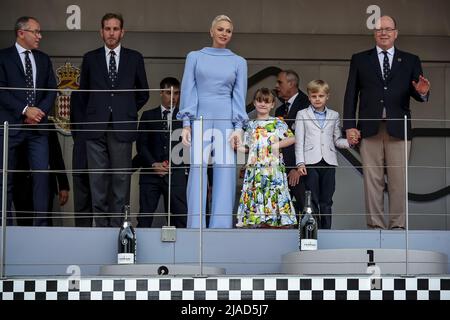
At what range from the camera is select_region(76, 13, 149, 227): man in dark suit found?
20.6ft

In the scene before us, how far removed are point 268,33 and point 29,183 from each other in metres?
2.18

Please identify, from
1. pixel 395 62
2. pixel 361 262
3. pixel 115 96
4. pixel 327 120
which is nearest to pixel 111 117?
pixel 115 96

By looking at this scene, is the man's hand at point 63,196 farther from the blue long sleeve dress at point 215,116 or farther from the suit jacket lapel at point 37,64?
the blue long sleeve dress at point 215,116

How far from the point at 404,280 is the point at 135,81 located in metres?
2.05

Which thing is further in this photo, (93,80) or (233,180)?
(93,80)

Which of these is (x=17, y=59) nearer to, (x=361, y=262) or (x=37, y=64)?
(x=37, y=64)

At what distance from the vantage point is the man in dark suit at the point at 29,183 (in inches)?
251

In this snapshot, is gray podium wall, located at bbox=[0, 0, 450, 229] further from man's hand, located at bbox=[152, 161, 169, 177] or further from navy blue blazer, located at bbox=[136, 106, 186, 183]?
man's hand, located at bbox=[152, 161, 169, 177]

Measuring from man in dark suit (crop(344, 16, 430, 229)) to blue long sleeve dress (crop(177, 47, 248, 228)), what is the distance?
0.57 meters

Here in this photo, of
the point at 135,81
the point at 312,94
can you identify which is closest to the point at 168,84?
the point at 135,81

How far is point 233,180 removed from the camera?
6.14 metres

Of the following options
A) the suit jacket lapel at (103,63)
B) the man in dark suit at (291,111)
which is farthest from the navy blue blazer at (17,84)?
the man in dark suit at (291,111)

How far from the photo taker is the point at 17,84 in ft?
21.2
